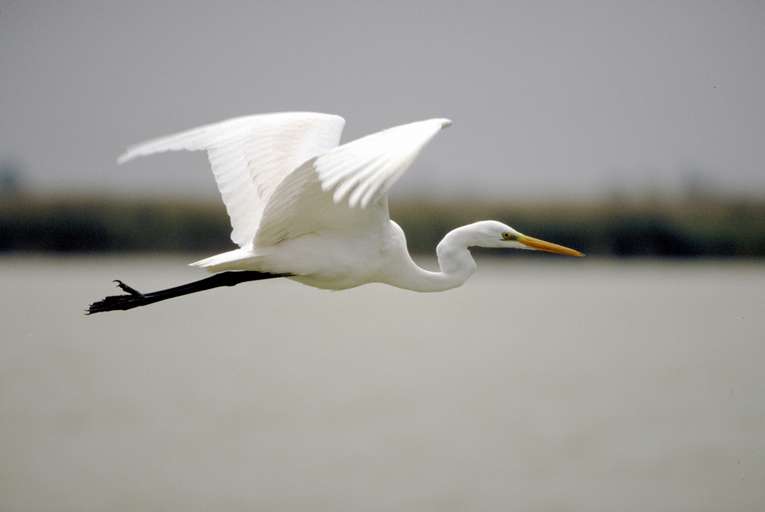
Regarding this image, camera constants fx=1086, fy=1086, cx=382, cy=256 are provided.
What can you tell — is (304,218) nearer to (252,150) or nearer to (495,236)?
(252,150)

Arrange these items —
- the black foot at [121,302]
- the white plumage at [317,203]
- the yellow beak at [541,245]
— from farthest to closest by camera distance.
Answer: the yellow beak at [541,245], the black foot at [121,302], the white plumage at [317,203]

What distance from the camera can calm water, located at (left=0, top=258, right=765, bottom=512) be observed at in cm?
988

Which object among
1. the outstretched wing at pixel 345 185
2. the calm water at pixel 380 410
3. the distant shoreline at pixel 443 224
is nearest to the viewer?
the outstretched wing at pixel 345 185

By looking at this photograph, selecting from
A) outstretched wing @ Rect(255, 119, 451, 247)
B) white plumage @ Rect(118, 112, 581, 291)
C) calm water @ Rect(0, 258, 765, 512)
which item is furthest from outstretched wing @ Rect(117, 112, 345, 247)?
calm water @ Rect(0, 258, 765, 512)

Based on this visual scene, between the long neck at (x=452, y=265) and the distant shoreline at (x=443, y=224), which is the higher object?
the long neck at (x=452, y=265)

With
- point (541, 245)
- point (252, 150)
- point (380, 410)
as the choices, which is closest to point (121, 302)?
point (252, 150)

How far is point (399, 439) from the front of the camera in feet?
36.6

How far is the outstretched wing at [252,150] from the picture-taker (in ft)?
17.6

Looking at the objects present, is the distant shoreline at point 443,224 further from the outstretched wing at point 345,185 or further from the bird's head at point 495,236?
the outstretched wing at point 345,185

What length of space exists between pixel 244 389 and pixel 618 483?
471 centimetres

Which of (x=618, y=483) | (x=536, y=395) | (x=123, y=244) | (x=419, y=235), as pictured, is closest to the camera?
(x=618, y=483)

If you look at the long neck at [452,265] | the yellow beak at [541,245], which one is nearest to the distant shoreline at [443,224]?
the yellow beak at [541,245]

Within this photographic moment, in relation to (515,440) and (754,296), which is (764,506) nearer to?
(515,440)

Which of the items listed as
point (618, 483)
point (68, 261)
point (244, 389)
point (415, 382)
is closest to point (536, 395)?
point (415, 382)
